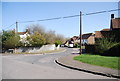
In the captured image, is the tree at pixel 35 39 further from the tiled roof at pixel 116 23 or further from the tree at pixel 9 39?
the tiled roof at pixel 116 23

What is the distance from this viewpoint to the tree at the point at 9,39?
3406 centimetres

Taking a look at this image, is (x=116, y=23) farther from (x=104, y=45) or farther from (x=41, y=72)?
(x=41, y=72)

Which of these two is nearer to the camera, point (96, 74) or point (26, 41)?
point (96, 74)

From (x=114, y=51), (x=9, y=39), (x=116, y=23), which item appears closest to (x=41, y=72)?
(x=114, y=51)

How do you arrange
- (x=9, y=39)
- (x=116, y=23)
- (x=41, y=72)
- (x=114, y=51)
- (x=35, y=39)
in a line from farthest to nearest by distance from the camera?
(x=35, y=39) < (x=9, y=39) < (x=116, y=23) < (x=114, y=51) < (x=41, y=72)

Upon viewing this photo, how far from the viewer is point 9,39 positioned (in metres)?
34.2

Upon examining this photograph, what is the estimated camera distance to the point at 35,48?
3722 centimetres

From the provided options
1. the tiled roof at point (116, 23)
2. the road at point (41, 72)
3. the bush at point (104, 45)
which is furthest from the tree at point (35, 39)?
the road at point (41, 72)

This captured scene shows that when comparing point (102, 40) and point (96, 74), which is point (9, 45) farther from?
point (96, 74)

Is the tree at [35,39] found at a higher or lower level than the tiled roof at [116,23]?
lower

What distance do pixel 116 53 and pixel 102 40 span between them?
122 inches

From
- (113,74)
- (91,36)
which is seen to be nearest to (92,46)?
(113,74)

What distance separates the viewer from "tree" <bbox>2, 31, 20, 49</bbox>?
34.1 metres

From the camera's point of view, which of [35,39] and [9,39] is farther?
[35,39]
